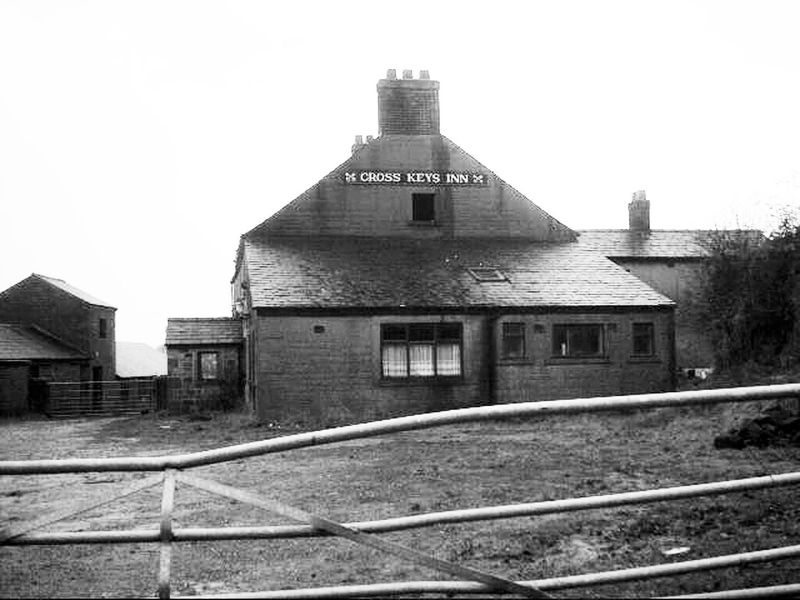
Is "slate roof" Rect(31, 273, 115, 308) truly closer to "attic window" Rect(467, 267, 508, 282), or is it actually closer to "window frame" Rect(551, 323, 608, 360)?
"attic window" Rect(467, 267, 508, 282)

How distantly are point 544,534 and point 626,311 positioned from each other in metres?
18.7

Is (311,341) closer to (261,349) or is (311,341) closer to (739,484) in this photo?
(261,349)

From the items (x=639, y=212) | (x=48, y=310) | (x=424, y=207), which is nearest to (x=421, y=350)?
(x=424, y=207)

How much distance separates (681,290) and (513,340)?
16992 millimetres

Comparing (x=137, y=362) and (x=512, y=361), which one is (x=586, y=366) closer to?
(x=512, y=361)

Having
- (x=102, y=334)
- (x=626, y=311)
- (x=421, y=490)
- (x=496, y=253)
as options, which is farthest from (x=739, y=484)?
(x=102, y=334)

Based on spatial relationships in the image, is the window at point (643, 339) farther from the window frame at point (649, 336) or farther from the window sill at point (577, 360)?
the window sill at point (577, 360)

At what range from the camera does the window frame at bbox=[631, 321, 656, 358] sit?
81.5 ft

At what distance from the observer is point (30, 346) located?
→ 36250 millimetres

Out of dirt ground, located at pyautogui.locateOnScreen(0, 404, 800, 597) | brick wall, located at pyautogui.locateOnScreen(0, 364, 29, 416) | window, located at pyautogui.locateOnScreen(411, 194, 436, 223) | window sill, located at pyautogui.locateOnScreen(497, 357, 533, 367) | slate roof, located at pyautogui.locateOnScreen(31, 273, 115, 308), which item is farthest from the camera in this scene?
slate roof, located at pyautogui.locateOnScreen(31, 273, 115, 308)

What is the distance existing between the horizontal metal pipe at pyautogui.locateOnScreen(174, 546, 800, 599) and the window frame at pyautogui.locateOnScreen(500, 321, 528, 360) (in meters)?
20.0

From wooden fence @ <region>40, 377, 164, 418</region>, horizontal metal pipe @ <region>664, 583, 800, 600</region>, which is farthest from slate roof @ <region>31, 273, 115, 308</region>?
horizontal metal pipe @ <region>664, 583, 800, 600</region>

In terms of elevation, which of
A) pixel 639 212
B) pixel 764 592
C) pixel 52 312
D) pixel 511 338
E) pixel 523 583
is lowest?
pixel 764 592

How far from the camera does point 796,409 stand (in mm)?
13234
